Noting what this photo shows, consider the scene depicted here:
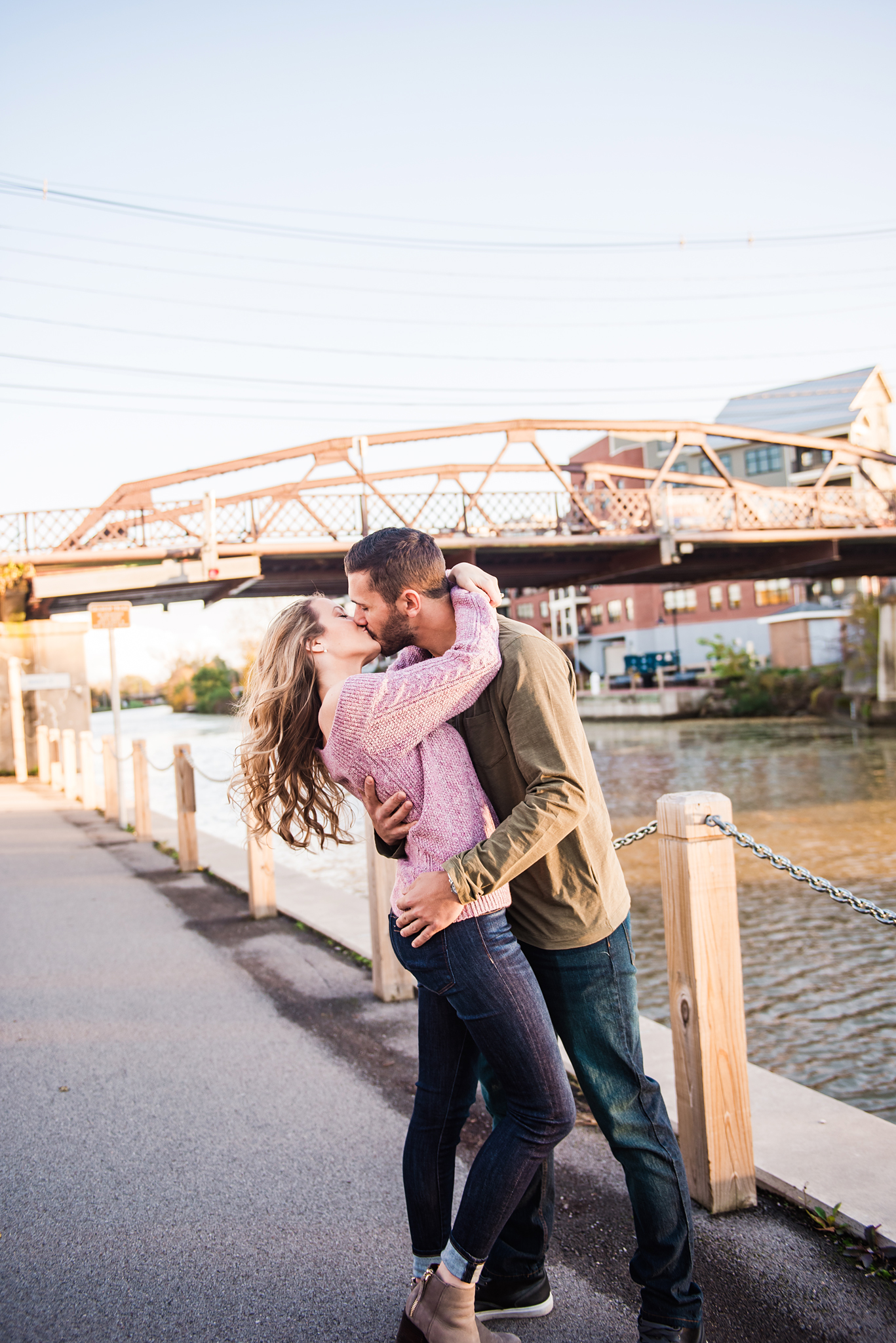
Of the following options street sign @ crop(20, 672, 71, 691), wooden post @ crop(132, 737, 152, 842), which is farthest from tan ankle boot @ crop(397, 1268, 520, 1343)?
street sign @ crop(20, 672, 71, 691)

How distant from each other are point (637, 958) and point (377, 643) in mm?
5399

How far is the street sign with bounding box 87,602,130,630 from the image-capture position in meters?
12.8

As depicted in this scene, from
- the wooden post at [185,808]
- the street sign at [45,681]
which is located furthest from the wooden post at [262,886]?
the street sign at [45,681]

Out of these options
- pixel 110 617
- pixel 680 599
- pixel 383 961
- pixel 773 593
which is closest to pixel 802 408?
pixel 773 593

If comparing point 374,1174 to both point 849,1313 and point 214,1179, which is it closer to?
point 214,1179

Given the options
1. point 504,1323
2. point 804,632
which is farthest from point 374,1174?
point 804,632

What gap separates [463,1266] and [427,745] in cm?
115

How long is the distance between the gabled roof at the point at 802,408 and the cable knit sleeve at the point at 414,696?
56115 millimetres

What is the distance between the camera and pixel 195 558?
2536 cm

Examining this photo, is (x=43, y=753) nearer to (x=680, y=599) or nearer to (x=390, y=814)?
(x=390, y=814)

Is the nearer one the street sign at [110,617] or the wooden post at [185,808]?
the wooden post at [185,808]

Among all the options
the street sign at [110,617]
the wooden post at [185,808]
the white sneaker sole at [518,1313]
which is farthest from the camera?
the street sign at [110,617]

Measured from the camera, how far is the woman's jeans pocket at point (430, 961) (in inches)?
82.4

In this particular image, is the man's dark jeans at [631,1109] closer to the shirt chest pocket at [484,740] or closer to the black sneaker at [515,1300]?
the black sneaker at [515,1300]
